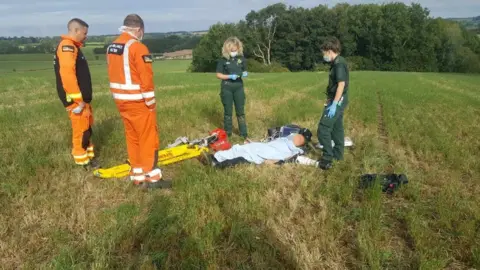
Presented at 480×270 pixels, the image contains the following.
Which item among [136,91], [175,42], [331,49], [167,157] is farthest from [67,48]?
[175,42]

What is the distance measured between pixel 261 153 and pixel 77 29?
340cm

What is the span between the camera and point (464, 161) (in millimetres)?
5633

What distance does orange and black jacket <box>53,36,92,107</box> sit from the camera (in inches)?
199

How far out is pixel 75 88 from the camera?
5.15 m

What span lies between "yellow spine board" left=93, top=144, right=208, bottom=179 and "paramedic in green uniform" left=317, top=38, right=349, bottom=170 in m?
2.11

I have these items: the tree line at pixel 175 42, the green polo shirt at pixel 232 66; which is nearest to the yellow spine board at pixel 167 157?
the green polo shirt at pixel 232 66

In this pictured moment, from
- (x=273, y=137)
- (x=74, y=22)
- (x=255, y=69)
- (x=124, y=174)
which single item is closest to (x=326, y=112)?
(x=273, y=137)

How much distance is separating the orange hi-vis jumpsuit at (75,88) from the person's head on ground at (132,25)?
1033 millimetres

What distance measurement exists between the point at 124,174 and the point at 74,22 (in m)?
2.34

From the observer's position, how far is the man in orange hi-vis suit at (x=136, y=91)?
14.8ft

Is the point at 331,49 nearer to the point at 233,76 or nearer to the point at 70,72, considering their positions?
the point at 233,76

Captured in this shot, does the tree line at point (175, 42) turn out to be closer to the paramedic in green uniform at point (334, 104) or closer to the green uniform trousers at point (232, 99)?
the green uniform trousers at point (232, 99)

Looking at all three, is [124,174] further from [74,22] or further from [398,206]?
[398,206]

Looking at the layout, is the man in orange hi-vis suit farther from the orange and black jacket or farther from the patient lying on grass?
the patient lying on grass
